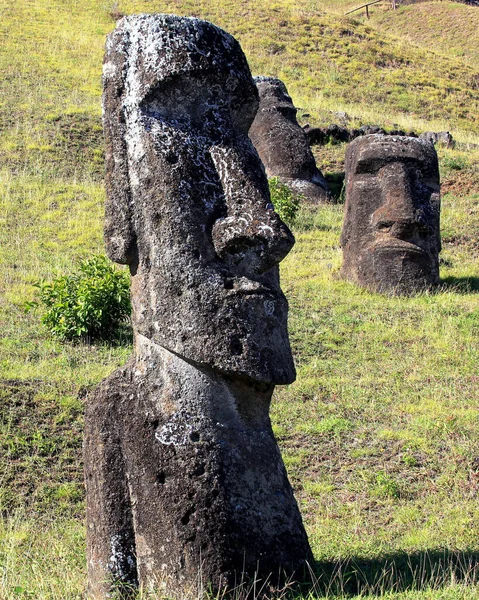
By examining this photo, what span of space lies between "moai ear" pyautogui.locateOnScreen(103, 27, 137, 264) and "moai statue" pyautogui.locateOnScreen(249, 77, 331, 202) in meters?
15.3

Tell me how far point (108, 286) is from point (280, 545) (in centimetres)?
691

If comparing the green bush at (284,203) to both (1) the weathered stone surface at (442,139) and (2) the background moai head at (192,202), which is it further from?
(2) the background moai head at (192,202)

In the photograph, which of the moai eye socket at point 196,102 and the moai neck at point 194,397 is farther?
the moai eye socket at point 196,102

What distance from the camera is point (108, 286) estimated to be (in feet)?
36.2

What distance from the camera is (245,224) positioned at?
14.9 ft

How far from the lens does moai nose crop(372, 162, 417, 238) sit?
13445mm

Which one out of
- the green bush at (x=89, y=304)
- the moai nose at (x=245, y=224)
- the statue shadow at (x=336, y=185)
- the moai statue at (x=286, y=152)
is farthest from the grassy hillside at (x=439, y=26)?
the moai nose at (x=245, y=224)

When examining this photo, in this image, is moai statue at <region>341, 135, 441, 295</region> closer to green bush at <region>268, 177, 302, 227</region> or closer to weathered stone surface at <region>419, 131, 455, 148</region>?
green bush at <region>268, 177, 302, 227</region>

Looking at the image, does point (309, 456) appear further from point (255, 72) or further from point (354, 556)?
point (255, 72)

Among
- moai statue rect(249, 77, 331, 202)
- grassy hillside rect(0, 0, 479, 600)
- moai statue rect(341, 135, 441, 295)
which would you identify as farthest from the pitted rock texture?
moai statue rect(249, 77, 331, 202)

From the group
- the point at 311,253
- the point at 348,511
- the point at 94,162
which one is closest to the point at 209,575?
the point at 348,511

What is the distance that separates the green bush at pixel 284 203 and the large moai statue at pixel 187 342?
39.9 feet

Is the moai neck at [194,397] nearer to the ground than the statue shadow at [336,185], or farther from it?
nearer to the ground

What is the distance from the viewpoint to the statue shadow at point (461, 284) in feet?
44.9
